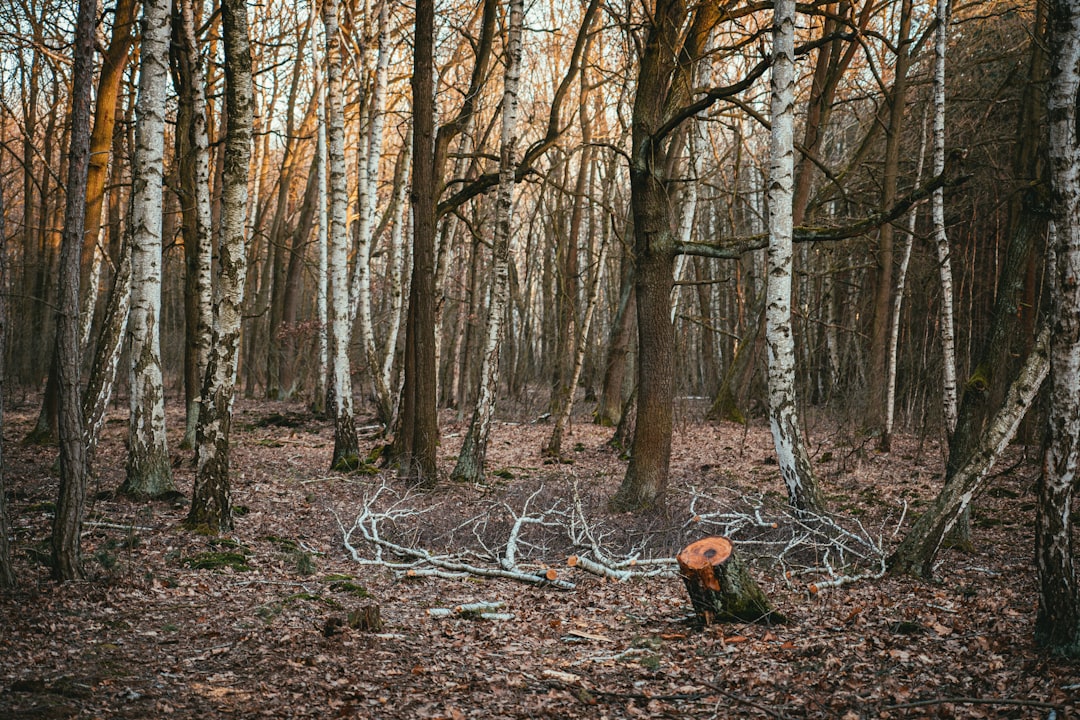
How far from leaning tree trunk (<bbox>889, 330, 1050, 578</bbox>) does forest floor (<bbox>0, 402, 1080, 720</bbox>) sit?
0.86 feet

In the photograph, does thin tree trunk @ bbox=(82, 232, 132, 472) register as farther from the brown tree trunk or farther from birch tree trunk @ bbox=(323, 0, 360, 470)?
the brown tree trunk

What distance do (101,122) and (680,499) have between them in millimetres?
10125

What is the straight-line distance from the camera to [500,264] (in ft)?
37.2

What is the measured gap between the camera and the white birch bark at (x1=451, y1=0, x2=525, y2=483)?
435 inches

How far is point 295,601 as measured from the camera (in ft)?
20.0

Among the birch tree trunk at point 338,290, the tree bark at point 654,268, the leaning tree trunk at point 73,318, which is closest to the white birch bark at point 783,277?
the tree bark at point 654,268

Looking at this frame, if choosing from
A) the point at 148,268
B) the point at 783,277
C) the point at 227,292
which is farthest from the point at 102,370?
the point at 783,277

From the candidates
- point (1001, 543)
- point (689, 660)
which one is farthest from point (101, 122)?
point (1001, 543)

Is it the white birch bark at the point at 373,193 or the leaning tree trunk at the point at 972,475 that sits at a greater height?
the white birch bark at the point at 373,193

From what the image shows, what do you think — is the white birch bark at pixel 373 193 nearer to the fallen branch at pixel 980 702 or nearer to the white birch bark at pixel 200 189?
the white birch bark at pixel 200 189

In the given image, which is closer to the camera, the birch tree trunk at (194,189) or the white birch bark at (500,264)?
the birch tree trunk at (194,189)

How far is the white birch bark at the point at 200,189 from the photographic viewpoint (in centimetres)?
1002

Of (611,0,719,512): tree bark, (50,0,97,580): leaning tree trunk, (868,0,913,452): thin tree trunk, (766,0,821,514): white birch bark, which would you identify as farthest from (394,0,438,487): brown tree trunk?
(868,0,913,452): thin tree trunk

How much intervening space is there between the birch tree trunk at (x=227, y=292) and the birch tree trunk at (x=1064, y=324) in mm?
6605
